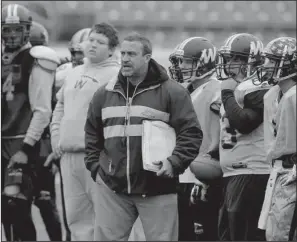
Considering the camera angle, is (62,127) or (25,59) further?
(25,59)

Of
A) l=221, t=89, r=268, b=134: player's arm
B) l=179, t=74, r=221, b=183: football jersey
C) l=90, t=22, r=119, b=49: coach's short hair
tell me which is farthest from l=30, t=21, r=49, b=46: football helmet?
l=221, t=89, r=268, b=134: player's arm

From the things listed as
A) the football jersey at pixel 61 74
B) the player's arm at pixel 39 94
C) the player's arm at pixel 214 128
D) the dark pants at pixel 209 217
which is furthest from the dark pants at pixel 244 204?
the football jersey at pixel 61 74

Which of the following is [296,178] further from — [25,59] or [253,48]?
[25,59]

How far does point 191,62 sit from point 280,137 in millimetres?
2228

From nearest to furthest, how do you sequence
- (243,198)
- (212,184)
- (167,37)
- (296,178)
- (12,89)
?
(296,178), (243,198), (212,184), (12,89), (167,37)

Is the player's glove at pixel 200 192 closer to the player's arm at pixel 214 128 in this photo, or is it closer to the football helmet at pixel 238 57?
the player's arm at pixel 214 128

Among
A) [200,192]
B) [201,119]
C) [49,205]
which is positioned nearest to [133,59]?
[201,119]

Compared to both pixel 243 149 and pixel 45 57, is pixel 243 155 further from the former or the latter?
pixel 45 57

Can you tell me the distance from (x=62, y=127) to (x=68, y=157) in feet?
0.85

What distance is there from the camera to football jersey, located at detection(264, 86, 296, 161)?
7473 millimetres

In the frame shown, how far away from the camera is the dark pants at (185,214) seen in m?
9.86

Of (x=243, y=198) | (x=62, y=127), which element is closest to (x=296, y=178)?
(x=243, y=198)

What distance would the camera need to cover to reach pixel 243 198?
8.95 metres

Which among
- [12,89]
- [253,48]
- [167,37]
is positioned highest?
[253,48]
